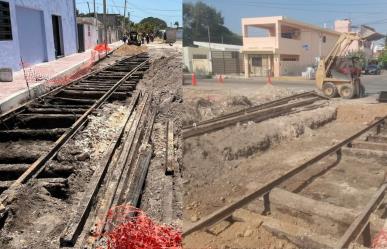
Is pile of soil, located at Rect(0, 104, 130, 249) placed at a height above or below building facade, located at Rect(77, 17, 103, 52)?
below

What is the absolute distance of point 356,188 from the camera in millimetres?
1337

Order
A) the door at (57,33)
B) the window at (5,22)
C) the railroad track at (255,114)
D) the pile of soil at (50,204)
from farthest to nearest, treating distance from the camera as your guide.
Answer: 1. the door at (57,33)
2. the window at (5,22)
3. the pile of soil at (50,204)
4. the railroad track at (255,114)

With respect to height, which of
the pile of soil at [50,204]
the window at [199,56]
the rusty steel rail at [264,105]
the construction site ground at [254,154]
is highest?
the window at [199,56]

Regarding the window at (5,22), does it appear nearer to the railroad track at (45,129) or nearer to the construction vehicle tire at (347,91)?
the railroad track at (45,129)

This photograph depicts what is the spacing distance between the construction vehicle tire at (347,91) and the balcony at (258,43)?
270 mm

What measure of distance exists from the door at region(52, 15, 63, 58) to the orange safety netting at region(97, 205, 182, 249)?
21941 millimetres

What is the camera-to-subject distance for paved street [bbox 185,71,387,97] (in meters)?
1.41

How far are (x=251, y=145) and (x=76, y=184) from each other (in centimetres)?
452

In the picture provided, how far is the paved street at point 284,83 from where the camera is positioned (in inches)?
55.7

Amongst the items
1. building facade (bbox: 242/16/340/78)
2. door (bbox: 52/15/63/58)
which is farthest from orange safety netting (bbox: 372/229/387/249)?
door (bbox: 52/15/63/58)

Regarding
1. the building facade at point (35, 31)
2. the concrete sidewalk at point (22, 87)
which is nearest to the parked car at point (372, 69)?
the concrete sidewalk at point (22, 87)

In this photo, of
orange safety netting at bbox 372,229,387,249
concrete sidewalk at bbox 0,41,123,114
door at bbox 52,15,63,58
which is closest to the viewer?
orange safety netting at bbox 372,229,387,249

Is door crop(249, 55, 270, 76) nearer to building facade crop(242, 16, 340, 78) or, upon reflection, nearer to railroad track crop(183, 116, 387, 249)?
building facade crop(242, 16, 340, 78)

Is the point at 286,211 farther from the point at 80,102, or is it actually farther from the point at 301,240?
the point at 80,102
